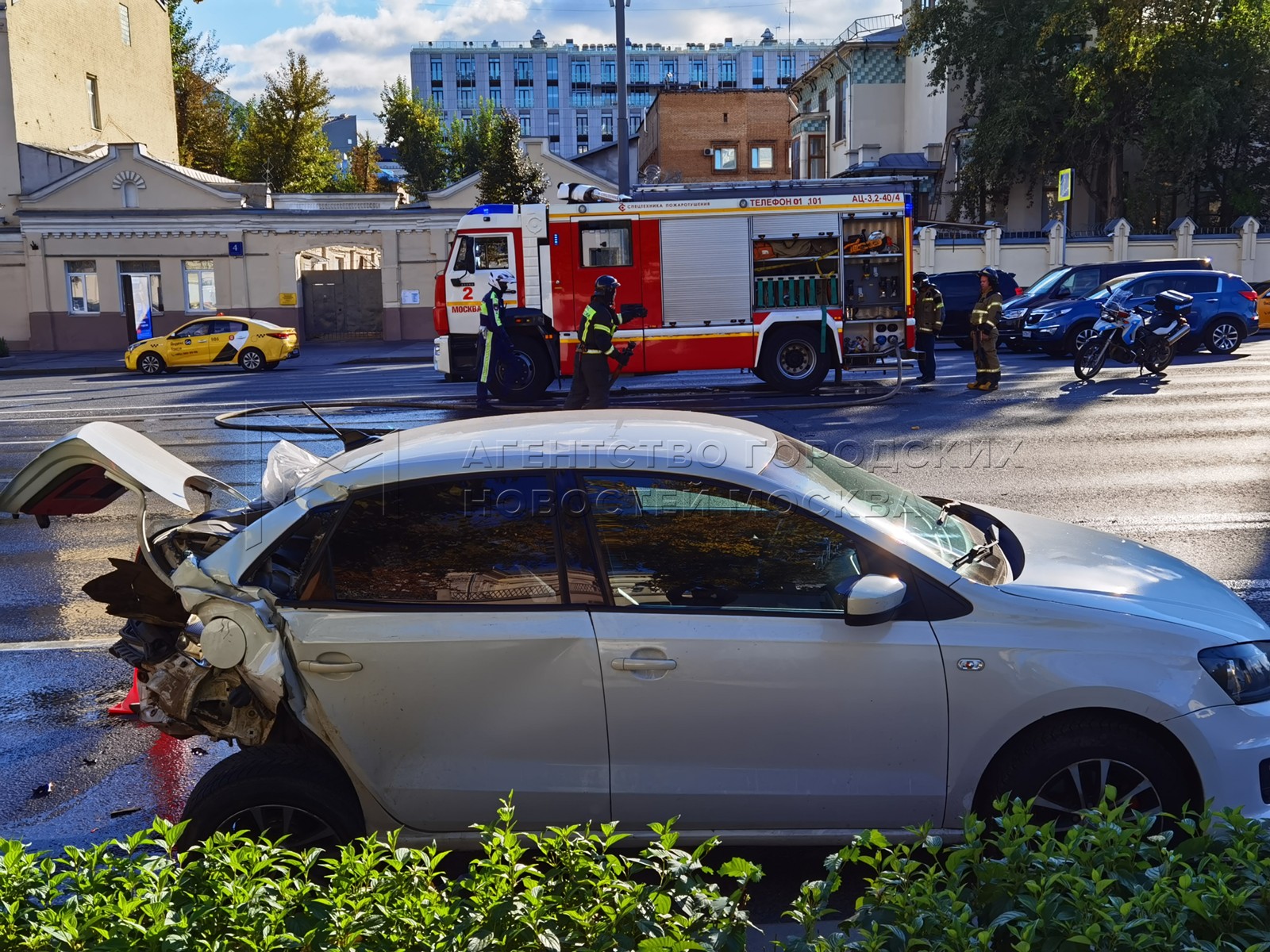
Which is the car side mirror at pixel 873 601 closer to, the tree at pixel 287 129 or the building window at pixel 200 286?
the building window at pixel 200 286

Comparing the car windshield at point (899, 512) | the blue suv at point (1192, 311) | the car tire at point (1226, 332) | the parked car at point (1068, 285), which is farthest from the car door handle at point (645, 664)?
the parked car at point (1068, 285)

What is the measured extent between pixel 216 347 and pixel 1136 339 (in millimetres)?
20297

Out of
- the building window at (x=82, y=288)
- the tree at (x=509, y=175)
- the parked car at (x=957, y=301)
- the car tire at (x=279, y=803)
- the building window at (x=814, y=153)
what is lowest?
the car tire at (x=279, y=803)

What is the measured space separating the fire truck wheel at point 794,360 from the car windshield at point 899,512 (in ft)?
44.8

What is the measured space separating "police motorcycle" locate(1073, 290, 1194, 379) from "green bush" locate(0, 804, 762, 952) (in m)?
16.8

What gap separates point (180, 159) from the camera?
186 ft

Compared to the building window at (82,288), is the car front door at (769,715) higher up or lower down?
lower down

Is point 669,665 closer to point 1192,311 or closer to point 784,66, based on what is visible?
point 1192,311

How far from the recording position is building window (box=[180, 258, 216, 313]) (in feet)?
121

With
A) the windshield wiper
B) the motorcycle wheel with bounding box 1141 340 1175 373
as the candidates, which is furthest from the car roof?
the motorcycle wheel with bounding box 1141 340 1175 373

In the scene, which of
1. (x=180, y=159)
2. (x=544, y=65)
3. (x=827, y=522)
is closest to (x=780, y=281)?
(x=827, y=522)

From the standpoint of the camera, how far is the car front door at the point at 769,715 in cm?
364

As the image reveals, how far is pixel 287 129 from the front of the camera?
4925cm

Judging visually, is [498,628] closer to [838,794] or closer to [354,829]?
[354,829]
